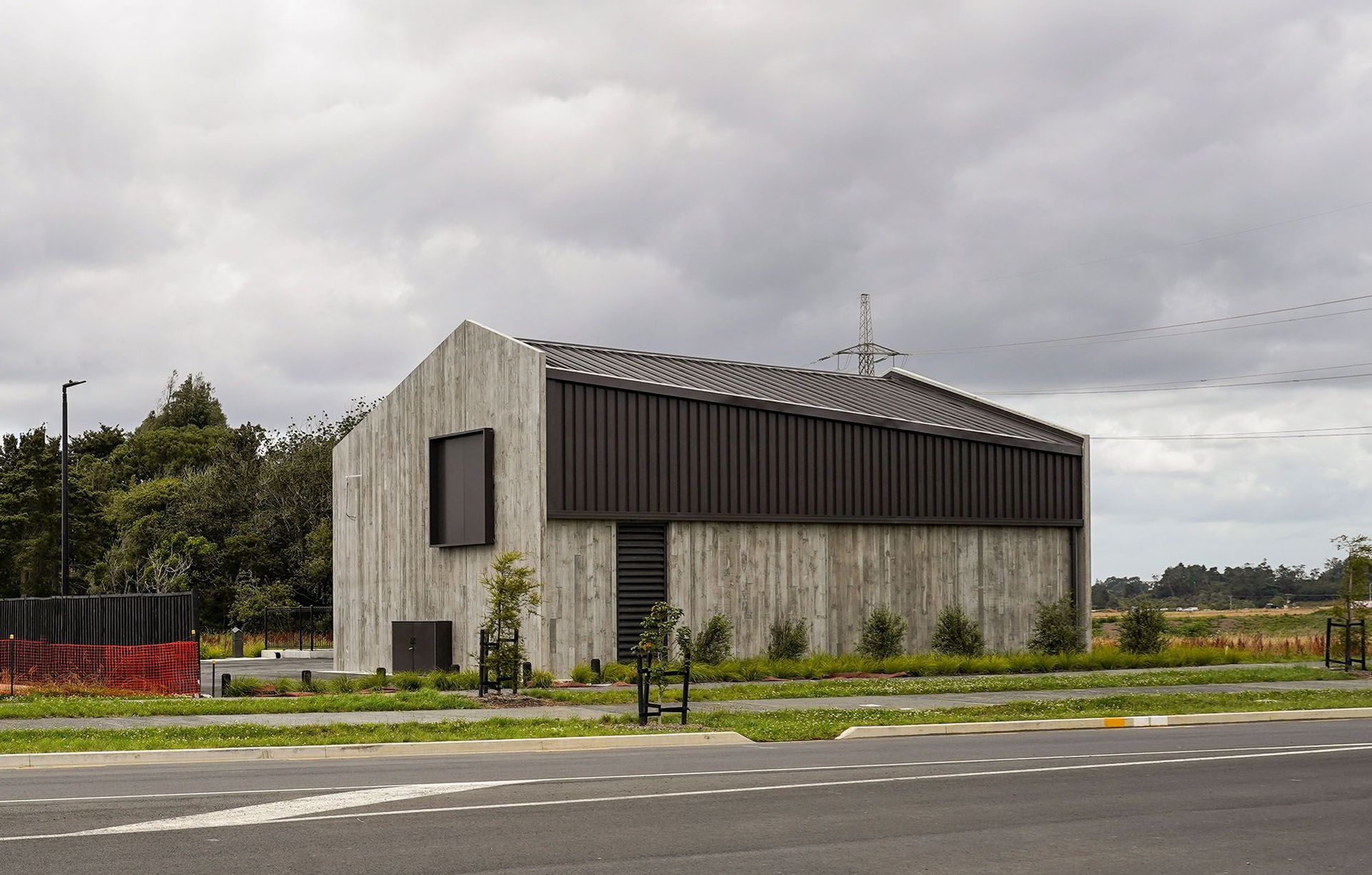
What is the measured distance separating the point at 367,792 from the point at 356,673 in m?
24.4

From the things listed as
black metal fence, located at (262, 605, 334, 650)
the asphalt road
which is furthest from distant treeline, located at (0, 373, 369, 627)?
the asphalt road

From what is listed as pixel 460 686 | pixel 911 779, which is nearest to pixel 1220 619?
pixel 460 686

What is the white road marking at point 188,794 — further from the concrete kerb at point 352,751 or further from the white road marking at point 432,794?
the concrete kerb at point 352,751

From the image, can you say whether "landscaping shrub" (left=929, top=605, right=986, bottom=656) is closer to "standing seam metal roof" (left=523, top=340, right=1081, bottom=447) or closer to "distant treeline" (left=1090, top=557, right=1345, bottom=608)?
"standing seam metal roof" (left=523, top=340, right=1081, bottom=447)

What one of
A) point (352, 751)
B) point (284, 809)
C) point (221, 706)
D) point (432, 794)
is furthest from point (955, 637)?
point (284, 809)

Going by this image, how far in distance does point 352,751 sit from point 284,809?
5.25 metres

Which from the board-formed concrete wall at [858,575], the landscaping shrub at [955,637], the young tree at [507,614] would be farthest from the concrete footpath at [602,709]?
the landscaping shrub at [955,637]

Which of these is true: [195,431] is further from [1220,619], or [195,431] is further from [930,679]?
[930,679]

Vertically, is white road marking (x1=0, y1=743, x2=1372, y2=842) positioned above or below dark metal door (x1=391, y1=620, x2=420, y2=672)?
above

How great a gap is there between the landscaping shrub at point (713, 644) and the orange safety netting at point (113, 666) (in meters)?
10.6

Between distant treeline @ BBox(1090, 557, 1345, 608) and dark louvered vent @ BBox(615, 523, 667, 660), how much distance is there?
271ft

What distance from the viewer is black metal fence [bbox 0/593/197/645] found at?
89.7 ft

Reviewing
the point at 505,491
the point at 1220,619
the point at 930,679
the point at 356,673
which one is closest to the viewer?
the point at 930,679

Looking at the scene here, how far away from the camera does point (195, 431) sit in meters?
83.1
